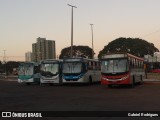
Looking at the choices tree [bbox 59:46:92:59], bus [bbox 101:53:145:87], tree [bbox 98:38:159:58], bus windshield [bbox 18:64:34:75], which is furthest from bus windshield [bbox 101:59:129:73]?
tree [bbox 59:46:92:59]

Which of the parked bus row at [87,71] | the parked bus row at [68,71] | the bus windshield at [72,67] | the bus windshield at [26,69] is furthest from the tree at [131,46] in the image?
the bus windshield at [72,67]

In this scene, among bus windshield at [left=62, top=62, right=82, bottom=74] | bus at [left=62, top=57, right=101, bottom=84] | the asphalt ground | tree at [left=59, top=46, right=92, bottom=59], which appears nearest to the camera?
the asphalt ground

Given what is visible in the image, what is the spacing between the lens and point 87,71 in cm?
3909

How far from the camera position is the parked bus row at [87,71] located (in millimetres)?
31734

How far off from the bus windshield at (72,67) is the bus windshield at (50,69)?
1.00 metres

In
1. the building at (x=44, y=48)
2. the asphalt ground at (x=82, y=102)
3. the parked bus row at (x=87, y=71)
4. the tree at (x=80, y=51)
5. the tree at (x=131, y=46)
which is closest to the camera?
the asphalt ground at (x=82, y=102)

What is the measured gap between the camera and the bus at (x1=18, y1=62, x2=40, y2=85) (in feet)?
146

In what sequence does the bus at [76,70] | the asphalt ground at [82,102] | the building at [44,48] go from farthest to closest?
the building at [44,48]
the bus at [76,70]
the asphalt ground at [82,102]

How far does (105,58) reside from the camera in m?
32.6

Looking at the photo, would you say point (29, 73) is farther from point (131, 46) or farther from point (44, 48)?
point (44, 48)

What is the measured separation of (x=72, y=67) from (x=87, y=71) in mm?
1567

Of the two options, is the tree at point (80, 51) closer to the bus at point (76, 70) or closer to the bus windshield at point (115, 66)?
the bus at point (76, 70)

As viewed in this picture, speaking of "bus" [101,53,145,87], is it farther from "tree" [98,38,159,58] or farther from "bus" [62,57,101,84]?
"tree" [98,38,159,58]

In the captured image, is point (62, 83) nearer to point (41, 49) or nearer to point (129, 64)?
point (129, 64)
